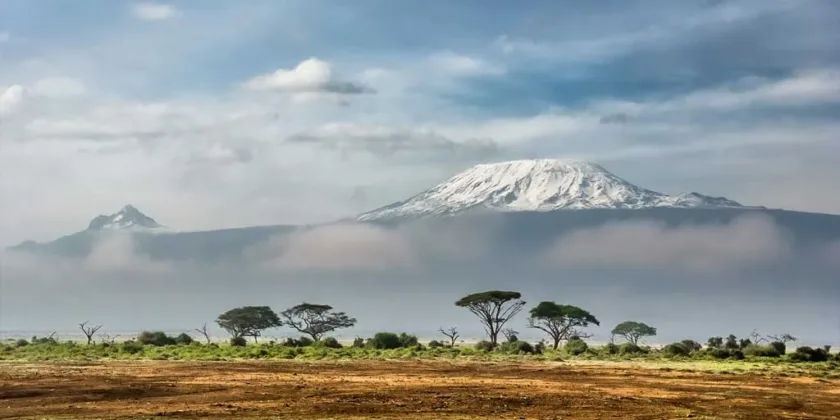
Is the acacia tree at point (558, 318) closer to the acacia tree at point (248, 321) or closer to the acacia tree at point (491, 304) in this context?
the acacia tree at point (491, 304)

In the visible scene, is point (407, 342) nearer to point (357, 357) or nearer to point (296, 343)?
point (296, 343)

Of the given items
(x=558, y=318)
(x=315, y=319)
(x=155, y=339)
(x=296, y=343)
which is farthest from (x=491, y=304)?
(x=155, y=339)

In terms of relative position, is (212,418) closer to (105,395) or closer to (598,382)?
(105,395)

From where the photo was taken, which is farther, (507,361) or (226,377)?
(507,361)

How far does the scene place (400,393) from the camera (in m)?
35.0

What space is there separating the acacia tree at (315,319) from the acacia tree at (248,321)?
2926 mm

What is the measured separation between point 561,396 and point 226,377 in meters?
17.3

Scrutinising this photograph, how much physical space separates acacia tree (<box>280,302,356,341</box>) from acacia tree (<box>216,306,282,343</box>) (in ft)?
9.60

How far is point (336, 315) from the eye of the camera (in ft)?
421

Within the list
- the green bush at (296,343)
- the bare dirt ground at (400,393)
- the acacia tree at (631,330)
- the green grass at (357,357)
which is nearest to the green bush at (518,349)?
the green grass at (357,357)

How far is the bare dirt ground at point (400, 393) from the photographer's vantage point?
29.1 meters

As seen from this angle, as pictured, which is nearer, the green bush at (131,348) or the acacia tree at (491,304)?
the green bush at (131,348)

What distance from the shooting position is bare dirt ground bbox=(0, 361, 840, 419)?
29.1 m

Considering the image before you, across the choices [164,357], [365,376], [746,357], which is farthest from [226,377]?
[746,357]
